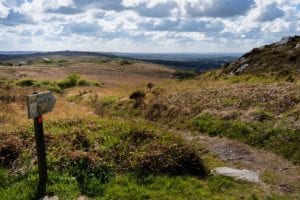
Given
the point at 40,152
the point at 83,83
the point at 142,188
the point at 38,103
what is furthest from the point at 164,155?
the point at 83,83

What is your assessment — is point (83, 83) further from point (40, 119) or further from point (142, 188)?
point (142, 188)

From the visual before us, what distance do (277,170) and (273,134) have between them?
3459 millimetres

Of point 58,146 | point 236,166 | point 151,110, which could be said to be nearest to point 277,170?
point 236,166

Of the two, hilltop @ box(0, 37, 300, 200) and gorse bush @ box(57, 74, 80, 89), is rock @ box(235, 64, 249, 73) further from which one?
gorse bush @ box(57, 74, 80, 89)

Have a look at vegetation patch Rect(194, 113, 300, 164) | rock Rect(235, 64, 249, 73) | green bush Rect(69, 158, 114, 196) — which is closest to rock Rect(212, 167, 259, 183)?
vegetation patch Rect(194, 113, 300, 164)

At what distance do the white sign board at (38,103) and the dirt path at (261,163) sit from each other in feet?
20.3

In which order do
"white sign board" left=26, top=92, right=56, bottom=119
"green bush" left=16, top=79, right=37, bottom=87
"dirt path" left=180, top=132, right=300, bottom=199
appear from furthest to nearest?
"green bush" left=16, top=79, right=37, bottom=87, "dirt path" left=180, top=132, right=300, bottom=199, "white sign board" left=26, top=92, right=56, bottom=119

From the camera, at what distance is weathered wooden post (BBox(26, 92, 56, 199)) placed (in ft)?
32.1

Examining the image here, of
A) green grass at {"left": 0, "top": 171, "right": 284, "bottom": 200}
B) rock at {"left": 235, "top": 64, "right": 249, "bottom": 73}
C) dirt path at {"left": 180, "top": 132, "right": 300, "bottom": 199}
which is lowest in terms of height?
dirt path at {"left": 180, "top": 132, "right": 300, "bottom": 199}

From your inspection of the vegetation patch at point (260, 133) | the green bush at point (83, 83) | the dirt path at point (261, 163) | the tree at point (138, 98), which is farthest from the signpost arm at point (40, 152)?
the green bush at point (83, 83)

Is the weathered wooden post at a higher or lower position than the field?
higher

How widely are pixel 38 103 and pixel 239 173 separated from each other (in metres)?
6.24

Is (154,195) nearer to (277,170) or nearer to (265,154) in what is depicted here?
(277,170)

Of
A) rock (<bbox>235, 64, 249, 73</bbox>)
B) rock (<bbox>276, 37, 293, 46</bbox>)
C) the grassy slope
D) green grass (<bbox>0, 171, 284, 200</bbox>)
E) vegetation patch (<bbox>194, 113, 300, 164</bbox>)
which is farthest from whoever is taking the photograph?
rock (<bbox>276, 37, 293, 46</bbox>)
